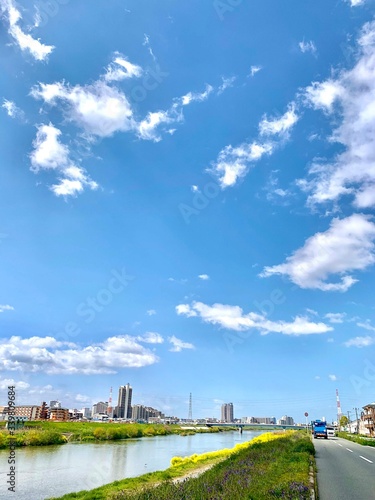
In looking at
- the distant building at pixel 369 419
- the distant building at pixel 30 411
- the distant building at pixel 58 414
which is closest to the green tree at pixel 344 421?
the distant building at pixel 369 419

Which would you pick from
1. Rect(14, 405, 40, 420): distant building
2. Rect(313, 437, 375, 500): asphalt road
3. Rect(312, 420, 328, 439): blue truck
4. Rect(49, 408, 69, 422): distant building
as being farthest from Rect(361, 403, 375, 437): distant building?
Rect(49, 408, 69, 422): distant building

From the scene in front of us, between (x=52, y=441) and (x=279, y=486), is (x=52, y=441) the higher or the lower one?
the lower one

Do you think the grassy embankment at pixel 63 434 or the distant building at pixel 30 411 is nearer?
the grassy embankment at pixel 63 434

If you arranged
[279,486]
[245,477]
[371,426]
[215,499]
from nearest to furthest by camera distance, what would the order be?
[215,499] → [279,486] → [245,477] → [371,426]

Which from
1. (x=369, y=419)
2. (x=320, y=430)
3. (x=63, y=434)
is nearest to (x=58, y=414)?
(x=63, y=434)

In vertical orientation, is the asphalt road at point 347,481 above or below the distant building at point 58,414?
above

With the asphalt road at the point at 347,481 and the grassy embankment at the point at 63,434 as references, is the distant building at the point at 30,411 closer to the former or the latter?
the grassy embankment at the point at 63,434

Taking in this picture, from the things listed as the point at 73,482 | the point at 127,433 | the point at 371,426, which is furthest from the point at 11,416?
the point at 371,426

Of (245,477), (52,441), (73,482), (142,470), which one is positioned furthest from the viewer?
(52,441)

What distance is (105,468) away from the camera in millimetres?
35219

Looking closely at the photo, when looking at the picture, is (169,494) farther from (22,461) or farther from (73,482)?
(22,461)

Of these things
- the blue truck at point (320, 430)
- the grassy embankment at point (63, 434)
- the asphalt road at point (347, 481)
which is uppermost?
the asphalt road at point (347, 481)

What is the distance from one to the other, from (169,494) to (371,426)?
3963 inches

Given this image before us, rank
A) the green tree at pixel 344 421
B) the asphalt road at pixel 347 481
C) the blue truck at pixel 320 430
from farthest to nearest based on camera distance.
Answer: the green tree at pixel 344 421 → the blue truck at pixel 320 430 → the asphalt road at pixel 347 481
